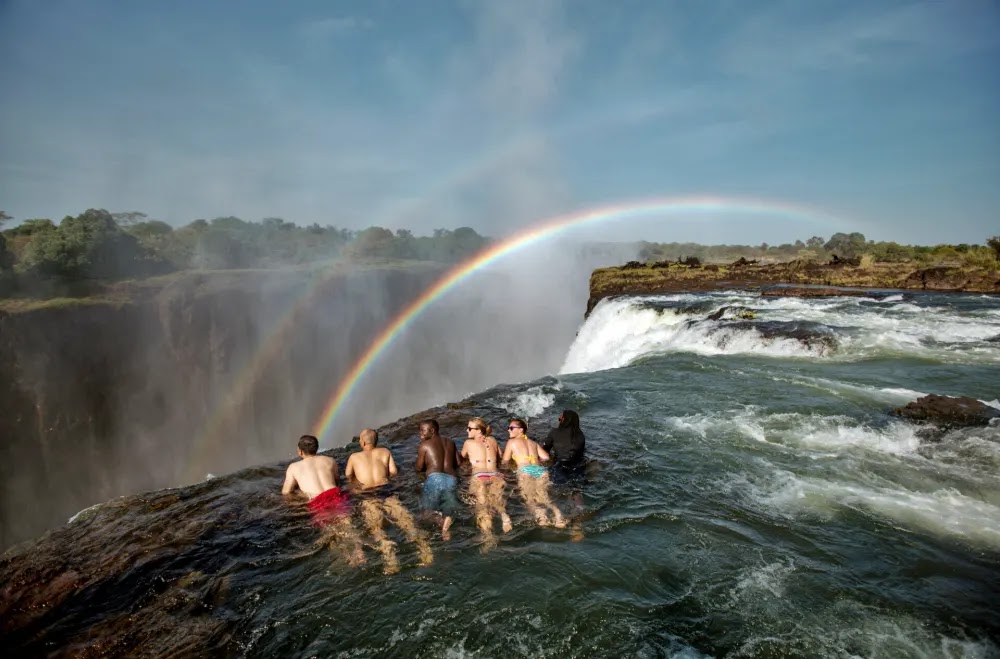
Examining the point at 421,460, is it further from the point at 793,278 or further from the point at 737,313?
the point at 793,278

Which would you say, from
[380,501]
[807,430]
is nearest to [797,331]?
[807,430]

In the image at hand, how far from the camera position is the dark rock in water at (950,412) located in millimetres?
8125

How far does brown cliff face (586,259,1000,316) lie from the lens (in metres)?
24.7

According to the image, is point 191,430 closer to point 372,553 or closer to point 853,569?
point 372,553

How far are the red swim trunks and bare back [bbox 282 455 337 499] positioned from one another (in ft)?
0.27

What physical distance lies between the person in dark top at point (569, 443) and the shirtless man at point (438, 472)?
1.58m

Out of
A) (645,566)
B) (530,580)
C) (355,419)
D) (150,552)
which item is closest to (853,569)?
(645,566)

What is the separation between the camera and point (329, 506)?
6059 millimetres

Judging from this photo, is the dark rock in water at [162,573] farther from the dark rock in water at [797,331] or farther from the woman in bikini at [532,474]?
the dark rock in water at [797,331]

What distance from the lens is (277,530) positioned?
5.61 metres

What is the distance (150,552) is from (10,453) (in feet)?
79.9

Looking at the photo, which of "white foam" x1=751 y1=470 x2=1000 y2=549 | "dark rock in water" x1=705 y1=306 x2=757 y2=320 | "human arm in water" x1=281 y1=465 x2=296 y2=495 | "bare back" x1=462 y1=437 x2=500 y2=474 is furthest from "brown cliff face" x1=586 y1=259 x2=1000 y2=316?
"human arm in water" x1=281 y1=465 x2=296 y2=495

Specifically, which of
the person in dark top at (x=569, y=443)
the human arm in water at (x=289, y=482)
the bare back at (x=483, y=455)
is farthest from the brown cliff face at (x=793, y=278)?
the human arm in water at (x=289, y=482)

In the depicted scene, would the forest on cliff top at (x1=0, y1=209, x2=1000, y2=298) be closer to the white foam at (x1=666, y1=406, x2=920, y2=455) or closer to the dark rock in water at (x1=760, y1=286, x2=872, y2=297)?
the dark rock in water at (x1=760, y1=286, x2=872, y2=297)
